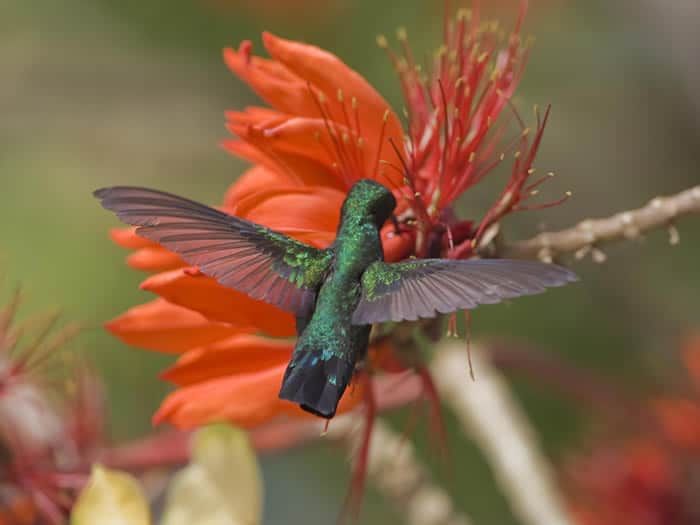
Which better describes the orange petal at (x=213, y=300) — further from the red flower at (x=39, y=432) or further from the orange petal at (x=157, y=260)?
the red flower at (x=39, y=432)

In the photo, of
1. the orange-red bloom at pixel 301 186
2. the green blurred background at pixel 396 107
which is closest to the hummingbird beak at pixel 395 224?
the orange-red bloom at pixel 301 186

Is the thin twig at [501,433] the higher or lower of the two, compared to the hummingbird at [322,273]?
lower

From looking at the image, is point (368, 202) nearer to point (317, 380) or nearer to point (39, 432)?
point (317, 380)

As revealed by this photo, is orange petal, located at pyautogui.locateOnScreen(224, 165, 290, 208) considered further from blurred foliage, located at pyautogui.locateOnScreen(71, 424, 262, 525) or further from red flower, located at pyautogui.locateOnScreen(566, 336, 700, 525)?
red flower, located at pyautogui.locateOnScreen(566, 336, 700, 525)

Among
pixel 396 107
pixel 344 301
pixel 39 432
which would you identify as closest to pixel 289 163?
pixel 344 301

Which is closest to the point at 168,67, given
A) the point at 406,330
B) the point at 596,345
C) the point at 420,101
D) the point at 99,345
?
the point at 99,345

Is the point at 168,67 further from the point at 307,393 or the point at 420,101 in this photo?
the point at 307,393
